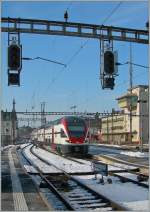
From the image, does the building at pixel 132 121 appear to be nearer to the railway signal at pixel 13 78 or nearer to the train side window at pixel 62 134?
the train side window at pixel 62 134

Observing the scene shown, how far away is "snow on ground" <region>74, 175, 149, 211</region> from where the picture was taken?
12636mm

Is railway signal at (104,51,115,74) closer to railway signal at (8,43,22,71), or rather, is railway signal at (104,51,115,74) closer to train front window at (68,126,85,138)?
railway signal at (8,43,22,71)

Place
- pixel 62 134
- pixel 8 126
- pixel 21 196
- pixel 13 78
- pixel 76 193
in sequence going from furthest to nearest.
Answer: pixel 8 126 → pixel 62 134 → pixel 13 78 → pixel 76 193 → pixel 21 196

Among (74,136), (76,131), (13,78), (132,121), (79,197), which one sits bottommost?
(79,197)

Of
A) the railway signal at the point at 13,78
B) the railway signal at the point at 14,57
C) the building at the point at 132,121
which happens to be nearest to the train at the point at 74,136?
the railway signal at the point at 13,78

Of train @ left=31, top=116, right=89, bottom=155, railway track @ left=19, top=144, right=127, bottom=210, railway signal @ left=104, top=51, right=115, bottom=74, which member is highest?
railway signal @ left=104, top=51, right=115, bottom=74

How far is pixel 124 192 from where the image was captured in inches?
595

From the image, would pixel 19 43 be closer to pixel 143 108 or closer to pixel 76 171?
pixel 76 171

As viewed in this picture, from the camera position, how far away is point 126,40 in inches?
818

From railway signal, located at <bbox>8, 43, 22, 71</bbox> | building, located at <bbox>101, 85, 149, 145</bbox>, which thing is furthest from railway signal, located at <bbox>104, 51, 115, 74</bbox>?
building, located at <bbox>101, 85, 149, 145</bbox>

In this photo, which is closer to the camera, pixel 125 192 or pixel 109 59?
pixel 125 192

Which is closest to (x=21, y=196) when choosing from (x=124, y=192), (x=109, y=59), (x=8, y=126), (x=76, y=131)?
(x=124, y=192)

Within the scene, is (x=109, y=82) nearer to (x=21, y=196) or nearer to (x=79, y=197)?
(x=79, y=197)

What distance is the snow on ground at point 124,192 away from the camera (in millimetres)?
12636
